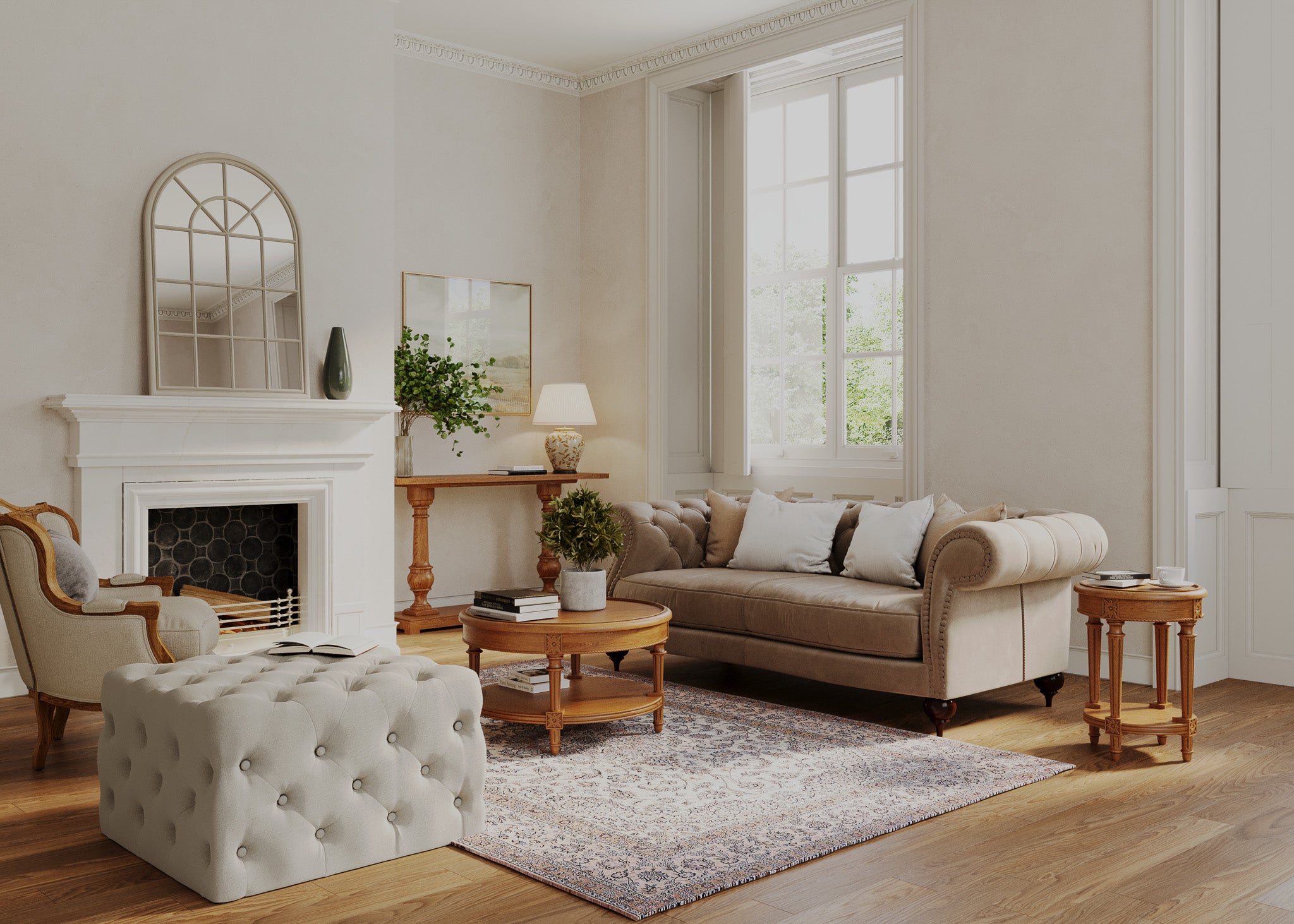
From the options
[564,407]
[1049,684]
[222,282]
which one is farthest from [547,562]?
[1049,684]

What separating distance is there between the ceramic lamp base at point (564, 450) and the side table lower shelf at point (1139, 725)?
12.4 feet

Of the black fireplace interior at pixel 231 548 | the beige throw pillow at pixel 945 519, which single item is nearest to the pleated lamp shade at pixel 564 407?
the black fireplace interior at pixel 231 548

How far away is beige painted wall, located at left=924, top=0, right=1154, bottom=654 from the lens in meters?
4.90

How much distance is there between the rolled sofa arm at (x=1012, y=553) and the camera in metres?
3.85

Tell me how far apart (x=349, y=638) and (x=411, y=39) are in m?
4.34

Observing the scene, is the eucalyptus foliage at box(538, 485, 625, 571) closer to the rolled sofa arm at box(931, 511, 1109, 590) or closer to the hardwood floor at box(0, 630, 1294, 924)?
the rolled sofa arm at box(931, 511, 1109, 590)

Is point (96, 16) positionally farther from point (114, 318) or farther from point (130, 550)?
point (130, 550)

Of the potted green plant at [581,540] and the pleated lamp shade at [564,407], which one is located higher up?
the pleated lamp shade at [564,407]

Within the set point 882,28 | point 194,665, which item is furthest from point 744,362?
point 194,665

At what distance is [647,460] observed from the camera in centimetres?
708

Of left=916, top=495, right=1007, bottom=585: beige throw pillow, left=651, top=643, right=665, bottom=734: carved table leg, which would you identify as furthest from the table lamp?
left=651, top=643, right=665, bottom=734: carved table leg

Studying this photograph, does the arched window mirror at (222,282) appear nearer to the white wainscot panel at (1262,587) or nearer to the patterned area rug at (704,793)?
the patterned area rug at (704,793)

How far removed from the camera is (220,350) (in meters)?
5.13

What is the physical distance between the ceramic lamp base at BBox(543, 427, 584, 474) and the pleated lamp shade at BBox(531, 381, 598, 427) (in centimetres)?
8
